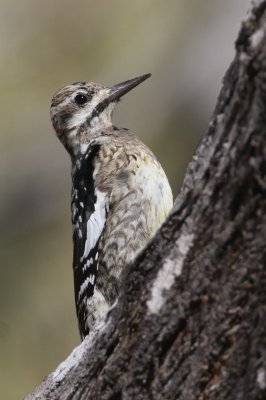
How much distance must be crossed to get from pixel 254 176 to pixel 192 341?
57cm

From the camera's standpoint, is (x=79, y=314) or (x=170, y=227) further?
(x=79, y=314)

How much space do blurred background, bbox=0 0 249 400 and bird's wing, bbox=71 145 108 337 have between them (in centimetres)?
457

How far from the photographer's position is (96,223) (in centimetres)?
531

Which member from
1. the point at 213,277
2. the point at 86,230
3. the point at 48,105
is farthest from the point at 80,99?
the point at 48,105

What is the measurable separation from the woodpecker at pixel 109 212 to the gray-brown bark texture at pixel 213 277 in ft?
6.23

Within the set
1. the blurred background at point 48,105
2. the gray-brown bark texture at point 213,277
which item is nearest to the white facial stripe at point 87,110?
the gray-brown bark texture at point 213,277

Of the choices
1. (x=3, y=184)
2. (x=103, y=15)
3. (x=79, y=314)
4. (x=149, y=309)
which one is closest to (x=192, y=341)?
(x=149, y=309)

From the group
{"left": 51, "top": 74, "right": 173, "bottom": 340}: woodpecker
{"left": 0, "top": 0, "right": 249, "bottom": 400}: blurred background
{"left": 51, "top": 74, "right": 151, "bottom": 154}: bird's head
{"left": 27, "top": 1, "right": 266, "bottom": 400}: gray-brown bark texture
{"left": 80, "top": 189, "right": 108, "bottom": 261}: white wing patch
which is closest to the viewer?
{"left": 27, "top": 1, "right": 266, "bottom": 400}: gray-brown bark texture

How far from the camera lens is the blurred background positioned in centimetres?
1052

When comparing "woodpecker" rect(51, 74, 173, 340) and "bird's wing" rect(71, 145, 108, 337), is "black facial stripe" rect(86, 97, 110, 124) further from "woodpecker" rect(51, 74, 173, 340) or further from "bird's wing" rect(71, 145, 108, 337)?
"bird's wing" rect(71, 145, 108, 337)

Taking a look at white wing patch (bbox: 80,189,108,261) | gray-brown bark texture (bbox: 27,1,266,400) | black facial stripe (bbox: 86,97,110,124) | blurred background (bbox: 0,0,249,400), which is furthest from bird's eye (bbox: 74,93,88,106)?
blurred background (bbox: 0,0,249,400)

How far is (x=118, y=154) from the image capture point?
5461 millimetres

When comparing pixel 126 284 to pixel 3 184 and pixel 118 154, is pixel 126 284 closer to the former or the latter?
pixel 118 154

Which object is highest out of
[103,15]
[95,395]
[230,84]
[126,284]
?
[103,15]
